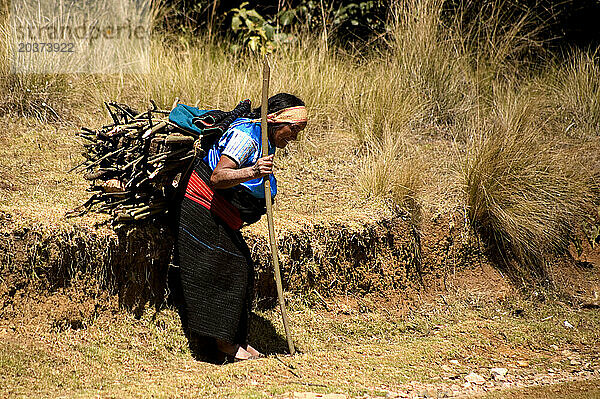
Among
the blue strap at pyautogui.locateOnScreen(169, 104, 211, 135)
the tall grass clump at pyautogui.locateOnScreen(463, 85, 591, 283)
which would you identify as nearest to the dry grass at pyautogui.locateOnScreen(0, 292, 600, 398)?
the tall grass clump at pyautogui.locateOnScreen(463, 85, 591, 283)

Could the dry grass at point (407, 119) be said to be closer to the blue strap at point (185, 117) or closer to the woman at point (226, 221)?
the woman at point (226, 221)

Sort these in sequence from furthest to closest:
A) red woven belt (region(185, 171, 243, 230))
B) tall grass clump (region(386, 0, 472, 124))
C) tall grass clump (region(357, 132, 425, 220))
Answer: tall grass clump (region(386, 0, 472, 124))
tall grass clump (region(357, 132, 425, 220))
red woven belt (region(185, 171, 243, 230))

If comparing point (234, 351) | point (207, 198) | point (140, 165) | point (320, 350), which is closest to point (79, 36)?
point (140, 165)

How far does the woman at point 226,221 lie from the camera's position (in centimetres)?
381

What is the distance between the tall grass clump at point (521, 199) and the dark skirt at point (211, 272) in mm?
2425

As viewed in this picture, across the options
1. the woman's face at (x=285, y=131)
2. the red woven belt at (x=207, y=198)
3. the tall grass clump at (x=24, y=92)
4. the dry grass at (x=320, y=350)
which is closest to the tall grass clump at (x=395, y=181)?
the dry grass at (x=320, y=350)

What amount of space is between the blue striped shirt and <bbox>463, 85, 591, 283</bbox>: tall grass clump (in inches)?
95.8

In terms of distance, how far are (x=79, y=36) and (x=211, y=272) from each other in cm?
394

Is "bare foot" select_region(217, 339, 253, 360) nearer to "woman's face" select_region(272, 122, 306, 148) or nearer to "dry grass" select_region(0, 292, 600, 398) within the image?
"dry grass" select_region(0, 292, 600, 398)

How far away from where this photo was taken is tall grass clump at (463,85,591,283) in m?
5.61

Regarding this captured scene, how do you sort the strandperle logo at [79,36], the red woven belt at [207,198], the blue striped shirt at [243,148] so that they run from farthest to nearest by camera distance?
1. the strandperle logo at [79,36]
2. the red woven belt at [207,198]
3. the blue striped shirt at [243,148]

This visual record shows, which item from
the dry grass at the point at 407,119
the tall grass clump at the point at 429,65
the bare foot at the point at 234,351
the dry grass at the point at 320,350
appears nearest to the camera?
the dry grass at the point at 320,350

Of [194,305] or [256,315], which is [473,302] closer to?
[256,315]

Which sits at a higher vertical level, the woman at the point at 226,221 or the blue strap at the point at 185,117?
the blue strap at the point at 185,117
